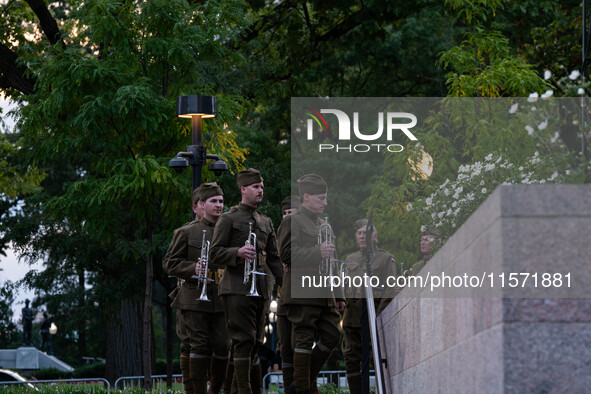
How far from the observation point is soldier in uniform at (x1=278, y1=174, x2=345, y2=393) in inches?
380

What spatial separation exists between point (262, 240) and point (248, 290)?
25.2 inches

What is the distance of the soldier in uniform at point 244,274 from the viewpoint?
959 centimetres

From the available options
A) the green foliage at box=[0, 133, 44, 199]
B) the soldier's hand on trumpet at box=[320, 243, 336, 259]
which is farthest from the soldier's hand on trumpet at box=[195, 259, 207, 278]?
the green foliage at box=[0, 133, 44, 199]

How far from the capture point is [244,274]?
9805 millimetres

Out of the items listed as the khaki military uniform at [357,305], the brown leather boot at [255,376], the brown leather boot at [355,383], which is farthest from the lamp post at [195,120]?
the brown leather boot at [355,383]

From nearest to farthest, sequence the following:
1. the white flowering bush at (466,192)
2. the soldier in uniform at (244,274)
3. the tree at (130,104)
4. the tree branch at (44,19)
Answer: the white flowering bush at (466,192) < the soldier in uniform at (244,274) < the tree at (130,104) < the tree branch at (44,19)

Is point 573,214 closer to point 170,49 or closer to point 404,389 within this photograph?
point 404,389

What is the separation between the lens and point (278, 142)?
88.7ft

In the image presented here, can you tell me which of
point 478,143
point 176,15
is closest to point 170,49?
point 176,15

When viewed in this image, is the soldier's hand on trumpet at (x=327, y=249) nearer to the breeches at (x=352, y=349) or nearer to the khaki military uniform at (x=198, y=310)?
the khaki military uniform at (x=198, y=310)

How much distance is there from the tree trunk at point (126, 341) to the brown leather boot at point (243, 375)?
17182mm

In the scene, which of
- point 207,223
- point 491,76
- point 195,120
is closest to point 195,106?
point 195,120

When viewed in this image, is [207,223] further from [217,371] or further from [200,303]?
[217,371]

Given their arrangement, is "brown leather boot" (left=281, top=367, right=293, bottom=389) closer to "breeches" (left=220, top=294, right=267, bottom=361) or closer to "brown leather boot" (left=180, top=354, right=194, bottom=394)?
"breeches" (left=220, top=294, right=267, bottom=361)
